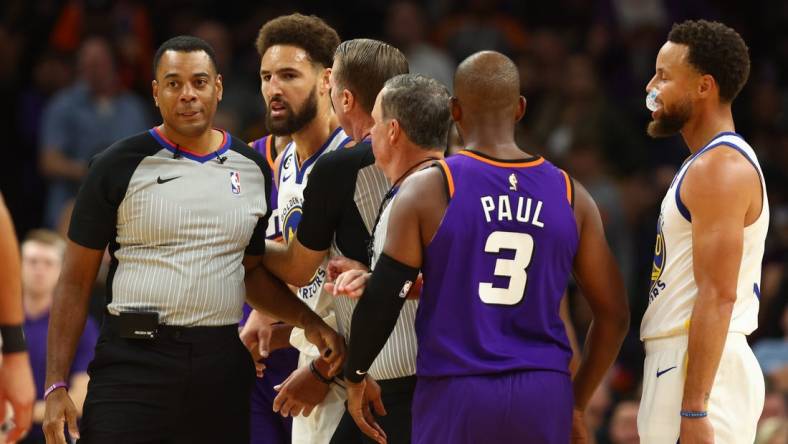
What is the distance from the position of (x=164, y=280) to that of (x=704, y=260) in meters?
2.20

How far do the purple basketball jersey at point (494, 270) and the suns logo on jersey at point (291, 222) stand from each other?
1276 millimetres

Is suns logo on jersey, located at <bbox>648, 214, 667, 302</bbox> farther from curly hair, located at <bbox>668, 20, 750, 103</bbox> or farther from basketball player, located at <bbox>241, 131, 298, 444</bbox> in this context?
basketball player, located at <bbox>241, 131, 298, 444</bbox>

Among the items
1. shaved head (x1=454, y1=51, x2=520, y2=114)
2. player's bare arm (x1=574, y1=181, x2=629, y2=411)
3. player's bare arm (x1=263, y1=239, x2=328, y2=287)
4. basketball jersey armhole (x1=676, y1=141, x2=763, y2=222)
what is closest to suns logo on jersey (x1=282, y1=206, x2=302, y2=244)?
player's bare arm (x1=263, y1=239, x2=328, y2=287)

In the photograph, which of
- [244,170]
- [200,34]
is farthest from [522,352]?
[200,34]

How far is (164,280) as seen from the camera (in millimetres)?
5207

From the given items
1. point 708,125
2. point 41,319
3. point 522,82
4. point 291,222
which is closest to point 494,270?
point 708,125

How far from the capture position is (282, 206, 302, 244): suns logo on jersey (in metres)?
5.94

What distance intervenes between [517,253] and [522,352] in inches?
14.8

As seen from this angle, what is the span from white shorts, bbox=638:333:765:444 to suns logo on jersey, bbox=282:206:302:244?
1.85 m

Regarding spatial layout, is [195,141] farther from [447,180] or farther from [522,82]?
[522,82]

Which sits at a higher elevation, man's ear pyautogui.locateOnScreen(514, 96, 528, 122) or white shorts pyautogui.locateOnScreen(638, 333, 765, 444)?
man's ear pyautogui.locateOnScreen(514, 96, 528, 122)

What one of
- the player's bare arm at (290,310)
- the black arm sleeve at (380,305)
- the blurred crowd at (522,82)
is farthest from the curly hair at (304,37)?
the blurred crowd at (522,82)

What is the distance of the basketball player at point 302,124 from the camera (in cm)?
585

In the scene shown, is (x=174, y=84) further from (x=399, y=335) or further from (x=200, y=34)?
(x=200, y=34)
